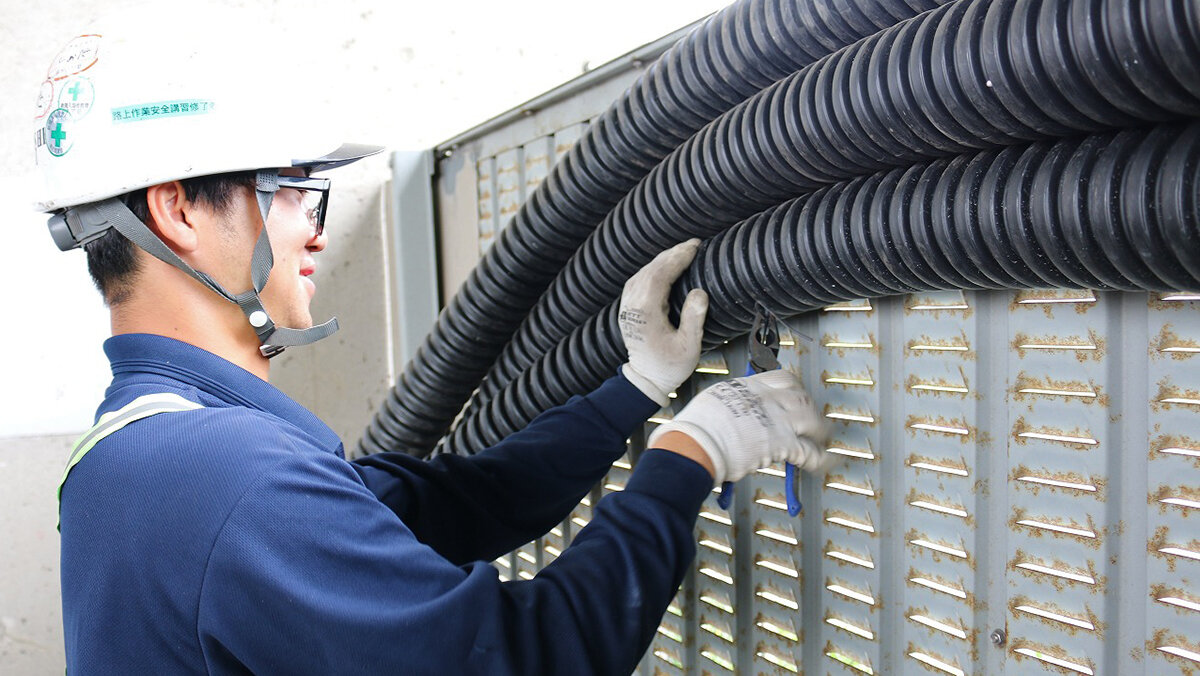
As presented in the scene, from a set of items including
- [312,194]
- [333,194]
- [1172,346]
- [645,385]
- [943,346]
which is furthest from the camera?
[333,194]

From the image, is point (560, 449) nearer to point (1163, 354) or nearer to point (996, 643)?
point (996, 643)

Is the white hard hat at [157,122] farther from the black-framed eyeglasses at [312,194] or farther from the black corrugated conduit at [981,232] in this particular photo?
the black corrugated conduit at [981,232]

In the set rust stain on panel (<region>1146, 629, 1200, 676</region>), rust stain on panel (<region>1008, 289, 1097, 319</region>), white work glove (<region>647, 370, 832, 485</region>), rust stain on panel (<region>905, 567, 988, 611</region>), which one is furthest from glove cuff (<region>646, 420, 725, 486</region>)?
rust stain on panel (<region>1146, 629, 1200, 676</region>)

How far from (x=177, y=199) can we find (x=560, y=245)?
0.66m

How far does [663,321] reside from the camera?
4.40 feet

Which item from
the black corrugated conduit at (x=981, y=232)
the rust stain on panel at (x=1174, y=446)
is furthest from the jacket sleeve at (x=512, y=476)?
the rust stain on panel at (x=1174, y=446)

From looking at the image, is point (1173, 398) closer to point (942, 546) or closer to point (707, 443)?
point (942, 546)

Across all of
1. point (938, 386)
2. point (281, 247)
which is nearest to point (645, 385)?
point (938, 386)

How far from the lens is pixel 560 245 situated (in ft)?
5.28

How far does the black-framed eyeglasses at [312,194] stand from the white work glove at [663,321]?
0.46m

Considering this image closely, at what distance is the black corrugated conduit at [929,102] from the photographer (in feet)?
2.33

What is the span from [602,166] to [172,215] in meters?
0.63

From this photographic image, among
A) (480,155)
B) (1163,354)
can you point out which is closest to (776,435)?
(1163,354)

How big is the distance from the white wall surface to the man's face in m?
1.04
